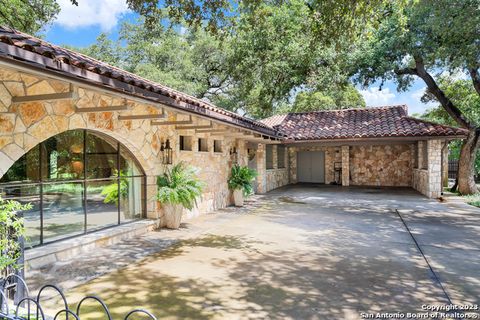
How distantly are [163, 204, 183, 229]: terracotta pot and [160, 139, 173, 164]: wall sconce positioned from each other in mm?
1140

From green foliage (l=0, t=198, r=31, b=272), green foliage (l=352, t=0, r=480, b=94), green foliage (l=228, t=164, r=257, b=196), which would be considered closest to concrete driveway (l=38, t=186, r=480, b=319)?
green foliage (l=0, t=198, r=31, b=272)

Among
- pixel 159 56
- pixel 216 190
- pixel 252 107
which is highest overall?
pixel 159 56

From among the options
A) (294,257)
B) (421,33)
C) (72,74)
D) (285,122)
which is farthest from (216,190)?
(421,33)

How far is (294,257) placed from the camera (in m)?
5.55

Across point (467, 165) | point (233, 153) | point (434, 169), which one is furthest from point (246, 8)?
point (467, 165)

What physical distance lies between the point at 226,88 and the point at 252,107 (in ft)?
7.67

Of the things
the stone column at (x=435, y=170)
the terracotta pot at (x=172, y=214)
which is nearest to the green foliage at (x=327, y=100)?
the stone column at (x=435, y=170)

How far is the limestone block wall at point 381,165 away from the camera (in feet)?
57.3

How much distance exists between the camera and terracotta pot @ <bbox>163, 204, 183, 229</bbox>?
773cm

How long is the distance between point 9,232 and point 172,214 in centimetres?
454

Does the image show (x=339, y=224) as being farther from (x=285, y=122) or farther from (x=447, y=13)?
(x=285, y=122)

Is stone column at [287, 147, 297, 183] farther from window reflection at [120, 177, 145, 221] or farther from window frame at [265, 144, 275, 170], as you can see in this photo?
window reflection at [120, 177, 145, 221]

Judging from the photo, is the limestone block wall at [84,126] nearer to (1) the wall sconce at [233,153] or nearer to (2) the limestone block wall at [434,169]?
(1) the wall sconce at [233,153]

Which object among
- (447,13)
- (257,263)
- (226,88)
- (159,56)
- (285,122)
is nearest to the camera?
(257,263)
